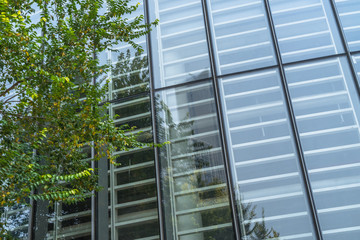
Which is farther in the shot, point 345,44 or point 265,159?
point 345,44

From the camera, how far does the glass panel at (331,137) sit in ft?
16.5

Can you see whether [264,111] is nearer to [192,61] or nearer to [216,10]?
[192,61]

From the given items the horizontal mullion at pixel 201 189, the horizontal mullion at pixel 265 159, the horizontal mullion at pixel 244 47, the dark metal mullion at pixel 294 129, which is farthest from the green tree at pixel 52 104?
the dark metal mullion at pixel 294 129

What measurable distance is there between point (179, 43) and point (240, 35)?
1.15 m

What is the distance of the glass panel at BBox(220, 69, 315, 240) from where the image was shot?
513cm

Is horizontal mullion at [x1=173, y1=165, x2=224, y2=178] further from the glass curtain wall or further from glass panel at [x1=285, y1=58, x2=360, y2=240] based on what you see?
glass panel at [x1=285, y1=58, x2=360, y2=240]

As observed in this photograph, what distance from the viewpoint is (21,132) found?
195 inches

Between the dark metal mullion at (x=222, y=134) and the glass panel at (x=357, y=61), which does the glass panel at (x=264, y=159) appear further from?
the glass panel at (x=357, y=61)

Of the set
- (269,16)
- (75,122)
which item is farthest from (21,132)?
(269,16)

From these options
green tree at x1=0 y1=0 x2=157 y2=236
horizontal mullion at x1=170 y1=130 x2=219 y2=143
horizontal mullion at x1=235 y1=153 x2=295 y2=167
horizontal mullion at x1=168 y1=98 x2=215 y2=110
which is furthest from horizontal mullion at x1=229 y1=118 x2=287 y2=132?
green tree at x1=0 y1=0 x2=157 y2=236

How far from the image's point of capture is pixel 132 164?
6129 millimetres

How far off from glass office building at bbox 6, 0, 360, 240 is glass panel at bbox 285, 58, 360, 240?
0.02 metres

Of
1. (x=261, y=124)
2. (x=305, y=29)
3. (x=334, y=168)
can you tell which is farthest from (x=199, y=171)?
(x=305, y=29)

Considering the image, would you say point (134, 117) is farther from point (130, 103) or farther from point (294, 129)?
point (294, 129)
